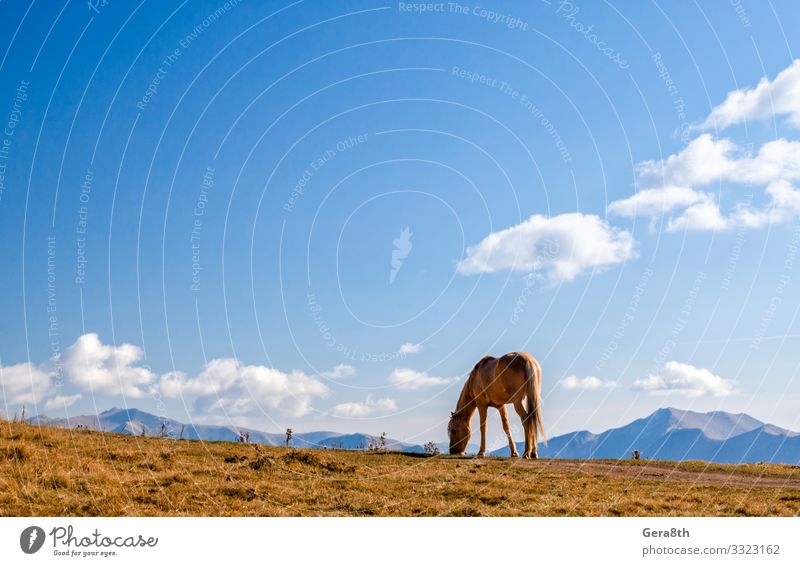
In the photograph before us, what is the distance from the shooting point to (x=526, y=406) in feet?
78.0

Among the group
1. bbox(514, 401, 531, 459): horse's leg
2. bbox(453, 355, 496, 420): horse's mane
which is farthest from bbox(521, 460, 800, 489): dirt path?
bbox(453, 355, 496, 420): horse's mane

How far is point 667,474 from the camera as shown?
65.1ft

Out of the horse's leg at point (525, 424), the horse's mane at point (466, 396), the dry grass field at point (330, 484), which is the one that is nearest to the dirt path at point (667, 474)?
the dry grass field at point (330, 484)

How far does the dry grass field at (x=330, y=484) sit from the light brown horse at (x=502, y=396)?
7.67 ft

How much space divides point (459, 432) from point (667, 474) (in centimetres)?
949

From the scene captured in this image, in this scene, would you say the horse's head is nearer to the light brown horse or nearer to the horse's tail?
the light brown horse

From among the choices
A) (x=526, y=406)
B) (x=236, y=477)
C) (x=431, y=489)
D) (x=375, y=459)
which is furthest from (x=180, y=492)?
(x=526, y=406)

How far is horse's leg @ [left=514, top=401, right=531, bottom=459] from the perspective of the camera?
Result: 23.0m

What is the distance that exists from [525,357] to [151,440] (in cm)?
1277

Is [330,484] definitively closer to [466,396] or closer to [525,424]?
[525,424]

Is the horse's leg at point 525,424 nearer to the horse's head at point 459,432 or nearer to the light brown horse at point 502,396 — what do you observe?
the light brown horse at point 502,396

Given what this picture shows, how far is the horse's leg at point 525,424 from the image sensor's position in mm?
23003

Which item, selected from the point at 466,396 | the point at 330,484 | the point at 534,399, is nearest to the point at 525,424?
the point at 534,399

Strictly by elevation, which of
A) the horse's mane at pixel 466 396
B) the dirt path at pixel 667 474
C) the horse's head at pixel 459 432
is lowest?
the dirt path at pixel 667 474
